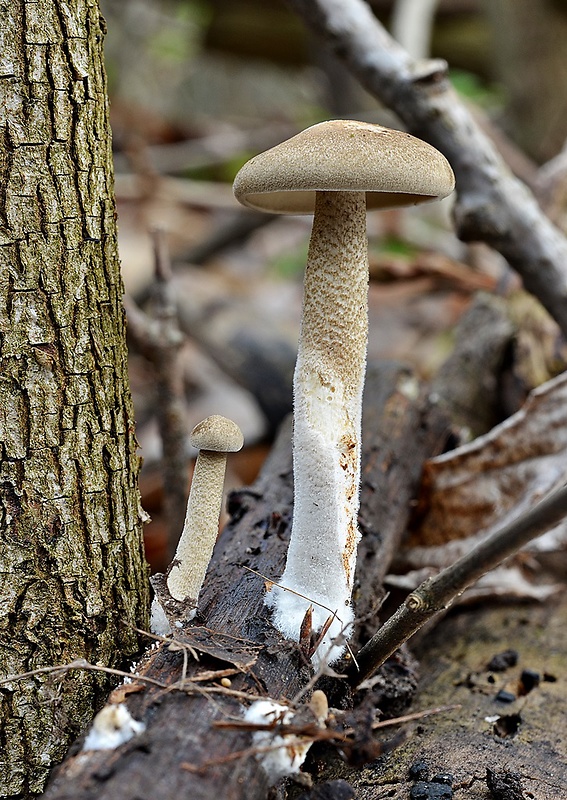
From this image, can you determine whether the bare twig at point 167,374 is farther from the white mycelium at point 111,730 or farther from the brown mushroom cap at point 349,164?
the white mycelium at point 111,730

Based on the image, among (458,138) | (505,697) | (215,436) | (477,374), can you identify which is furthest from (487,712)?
(458,138)

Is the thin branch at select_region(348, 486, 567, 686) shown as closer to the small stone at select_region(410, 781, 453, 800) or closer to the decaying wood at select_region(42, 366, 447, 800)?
the decaying wood at select_region(42, 366, 447, 800)

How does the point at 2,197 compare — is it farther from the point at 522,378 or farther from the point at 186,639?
the point at 522,378

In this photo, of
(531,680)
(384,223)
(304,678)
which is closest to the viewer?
(304,678)

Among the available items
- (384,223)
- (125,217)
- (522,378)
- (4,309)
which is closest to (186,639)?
(4,309)

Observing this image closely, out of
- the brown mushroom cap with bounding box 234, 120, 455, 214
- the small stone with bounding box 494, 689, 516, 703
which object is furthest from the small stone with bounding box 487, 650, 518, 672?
the brown mushroom cap with bounding box 234, 120, 455, 214

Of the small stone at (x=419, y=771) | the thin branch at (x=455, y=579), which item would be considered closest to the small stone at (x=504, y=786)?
the small stone at (x=419, y=771)
